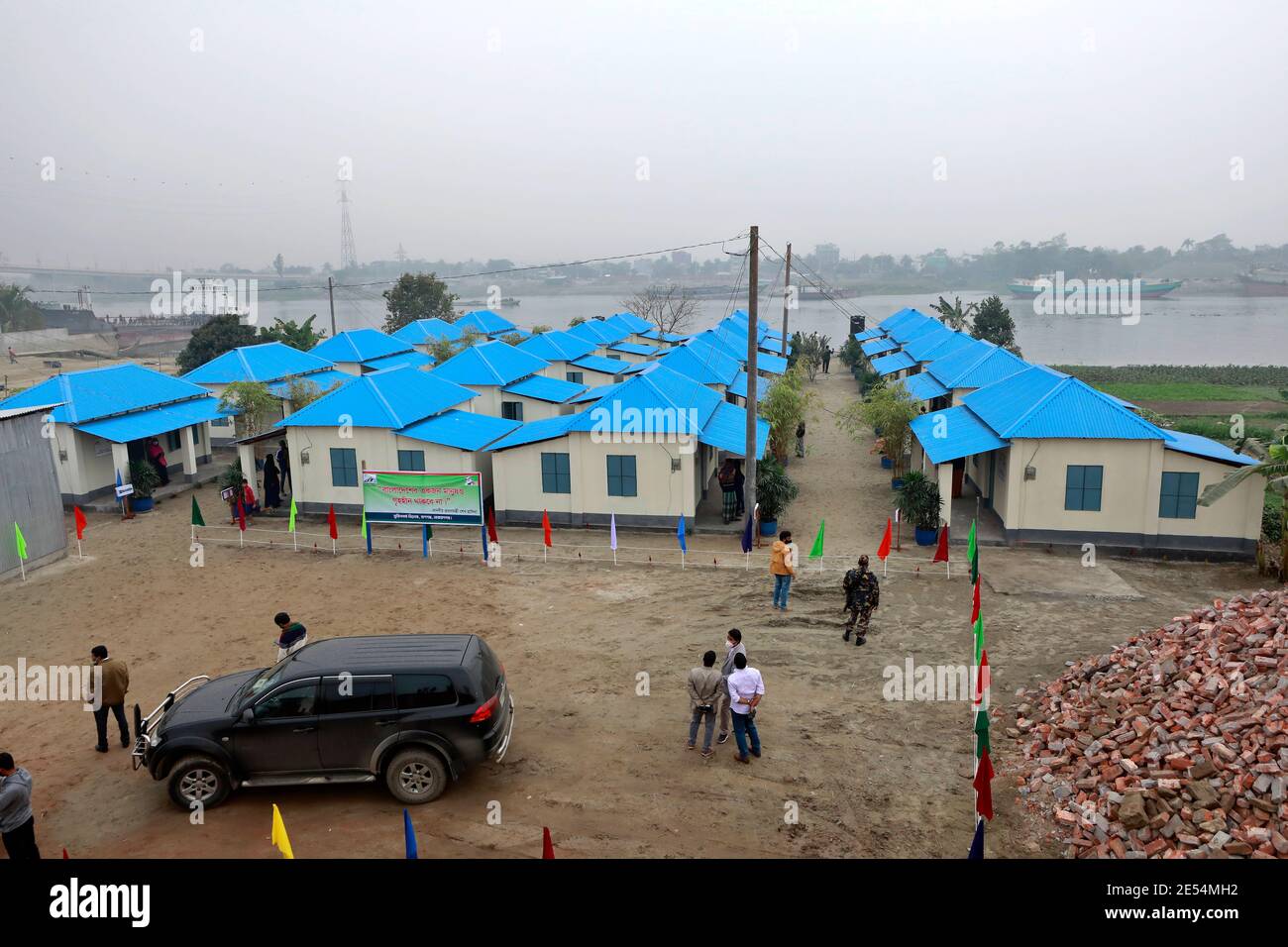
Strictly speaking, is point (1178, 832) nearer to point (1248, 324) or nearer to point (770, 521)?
point (770, 521)

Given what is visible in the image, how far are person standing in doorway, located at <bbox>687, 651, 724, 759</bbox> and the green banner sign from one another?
37.8ft

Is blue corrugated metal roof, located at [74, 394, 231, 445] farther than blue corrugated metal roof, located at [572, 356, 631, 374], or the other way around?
blue corrugated metal roof, located at [572, 356, 631, 374]

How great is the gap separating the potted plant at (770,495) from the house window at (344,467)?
10.7 metres

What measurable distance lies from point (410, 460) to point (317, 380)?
15327 mm

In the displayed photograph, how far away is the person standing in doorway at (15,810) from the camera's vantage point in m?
7.95

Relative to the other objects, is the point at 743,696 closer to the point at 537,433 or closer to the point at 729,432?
the point at 537,433

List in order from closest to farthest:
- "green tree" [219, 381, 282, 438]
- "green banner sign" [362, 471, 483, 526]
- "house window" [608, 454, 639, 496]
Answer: "green banner sign" [362, 471, 483, 526], "house window" [608, 454, 639, 496], "green tree" [219, 381, 282, 438]

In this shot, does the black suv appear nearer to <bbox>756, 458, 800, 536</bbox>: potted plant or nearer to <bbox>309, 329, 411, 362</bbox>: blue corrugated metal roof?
<bbox>756, 458, 800, 536</bbox>: potted plant

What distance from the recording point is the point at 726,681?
1049cm

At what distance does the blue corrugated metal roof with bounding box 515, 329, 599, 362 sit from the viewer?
4222cm

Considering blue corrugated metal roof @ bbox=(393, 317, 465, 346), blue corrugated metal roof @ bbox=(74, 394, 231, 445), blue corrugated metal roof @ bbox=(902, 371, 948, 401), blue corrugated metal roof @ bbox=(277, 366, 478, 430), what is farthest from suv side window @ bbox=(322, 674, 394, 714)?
blue corrugated metal roof @ bbox=(393, 317, 465, 346)

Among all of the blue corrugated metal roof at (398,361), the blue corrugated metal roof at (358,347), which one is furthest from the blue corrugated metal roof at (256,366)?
the blue corrugated metal roof at (398,361)

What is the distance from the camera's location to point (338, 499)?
23750 mm

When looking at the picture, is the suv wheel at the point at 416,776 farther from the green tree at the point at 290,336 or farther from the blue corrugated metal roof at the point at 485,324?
the green tree at the point at 290,336
